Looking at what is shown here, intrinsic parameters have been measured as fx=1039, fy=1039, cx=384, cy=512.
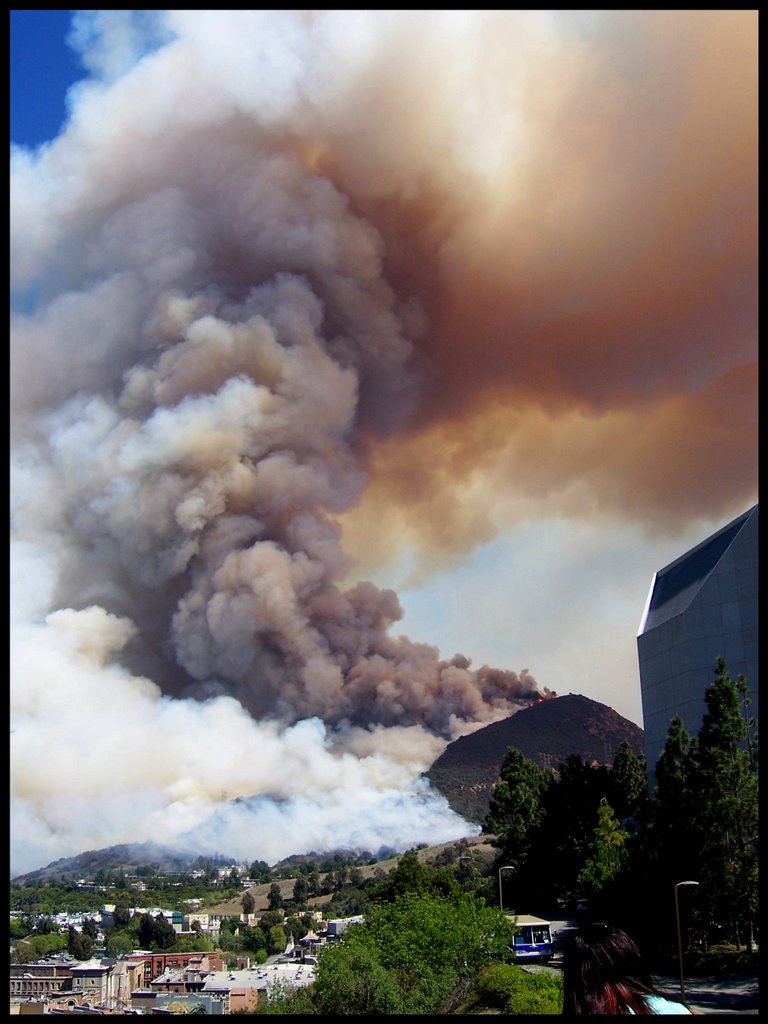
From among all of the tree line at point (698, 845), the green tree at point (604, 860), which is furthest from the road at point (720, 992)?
the green tree at point (604, 860)

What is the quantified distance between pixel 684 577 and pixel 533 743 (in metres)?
46.6

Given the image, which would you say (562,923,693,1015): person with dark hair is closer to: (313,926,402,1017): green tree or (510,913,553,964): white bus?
(313,926,402,1017): green tree

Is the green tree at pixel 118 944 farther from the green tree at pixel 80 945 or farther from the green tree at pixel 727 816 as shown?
the green tree at pixel 727 816

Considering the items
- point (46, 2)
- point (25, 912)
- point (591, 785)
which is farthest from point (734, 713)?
point (25, 912)

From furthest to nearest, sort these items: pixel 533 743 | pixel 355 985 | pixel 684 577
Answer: pixel 533 743 → pixel 684 577 → pixel 355 985

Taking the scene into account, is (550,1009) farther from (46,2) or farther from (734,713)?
(46,2)

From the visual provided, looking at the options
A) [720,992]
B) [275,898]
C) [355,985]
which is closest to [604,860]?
[720,992]

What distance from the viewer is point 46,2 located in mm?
2348

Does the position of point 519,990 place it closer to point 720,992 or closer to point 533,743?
point 720,992

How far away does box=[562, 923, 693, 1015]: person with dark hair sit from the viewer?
1.89m

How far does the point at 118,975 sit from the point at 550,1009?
2160 centimetres

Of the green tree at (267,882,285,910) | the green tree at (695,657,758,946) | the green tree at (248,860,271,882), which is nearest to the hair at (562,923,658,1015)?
the green tree at (695,657,758,946)

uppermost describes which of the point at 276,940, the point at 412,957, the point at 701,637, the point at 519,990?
the point at 701,637

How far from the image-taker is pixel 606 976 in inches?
74.9
